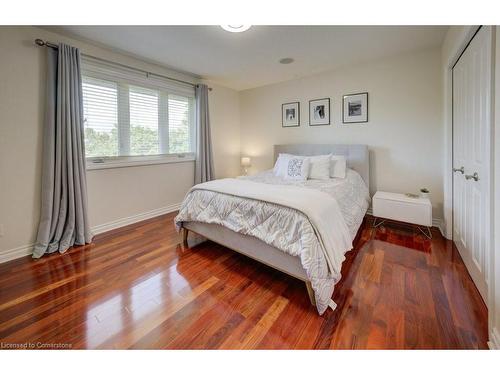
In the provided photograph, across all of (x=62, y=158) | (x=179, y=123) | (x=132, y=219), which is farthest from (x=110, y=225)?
(x=179, y=123)

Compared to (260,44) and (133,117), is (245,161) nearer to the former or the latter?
(133,117)

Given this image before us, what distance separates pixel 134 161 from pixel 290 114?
2687 mm

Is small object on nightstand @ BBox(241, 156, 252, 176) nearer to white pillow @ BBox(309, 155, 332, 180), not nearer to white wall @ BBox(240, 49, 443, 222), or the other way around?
white wall @ BBox(240, 49, 443, 222)

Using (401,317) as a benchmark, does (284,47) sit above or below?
above

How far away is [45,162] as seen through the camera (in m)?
2.30

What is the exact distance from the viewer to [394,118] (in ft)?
9.98

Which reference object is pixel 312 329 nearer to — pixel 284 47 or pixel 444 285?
pixel 444 285

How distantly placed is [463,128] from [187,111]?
11.8 ft

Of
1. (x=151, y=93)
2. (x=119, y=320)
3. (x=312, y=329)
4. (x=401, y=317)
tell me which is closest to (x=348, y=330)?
(x=312, y=329)

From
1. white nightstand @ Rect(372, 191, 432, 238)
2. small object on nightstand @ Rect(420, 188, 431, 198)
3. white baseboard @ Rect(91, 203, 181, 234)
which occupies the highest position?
small object on nightstand @ Rect(420, 188, 431, 198)

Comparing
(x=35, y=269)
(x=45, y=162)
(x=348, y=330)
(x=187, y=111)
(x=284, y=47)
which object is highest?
(x=284, y=47)

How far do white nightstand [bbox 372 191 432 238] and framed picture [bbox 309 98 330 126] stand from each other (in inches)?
59.0

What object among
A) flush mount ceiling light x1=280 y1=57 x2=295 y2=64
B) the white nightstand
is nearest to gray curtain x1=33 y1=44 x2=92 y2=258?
flush mount ceiling light x1=280 y1=57 x2=295 y2=64

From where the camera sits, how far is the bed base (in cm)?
160
